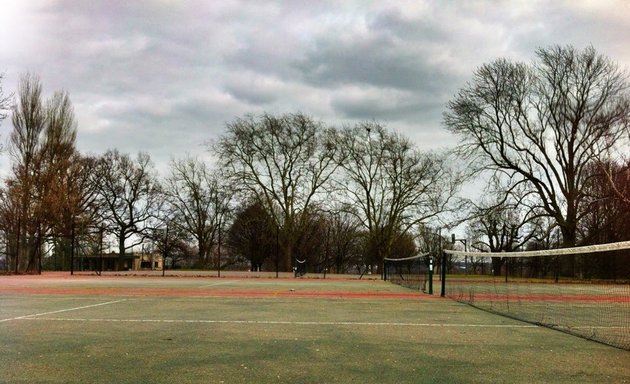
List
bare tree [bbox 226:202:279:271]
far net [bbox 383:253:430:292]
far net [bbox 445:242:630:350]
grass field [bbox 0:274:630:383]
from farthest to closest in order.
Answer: bare tree [bbox 226:202:279:271], far net [bbox 383:253:430:292], far net [bbox 445:242:630:350], grass field [bbox 0:274:630:383]

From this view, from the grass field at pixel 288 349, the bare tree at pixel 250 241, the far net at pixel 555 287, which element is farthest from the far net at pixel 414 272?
the bare tree at pixel 250 241

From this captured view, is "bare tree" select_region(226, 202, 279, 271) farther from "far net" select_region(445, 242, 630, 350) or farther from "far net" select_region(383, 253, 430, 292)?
"far net" select_region(445, 242, 630, 350)

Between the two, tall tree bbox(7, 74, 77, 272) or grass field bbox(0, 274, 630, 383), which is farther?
tall tree bbox(7, 74, 77, 272)

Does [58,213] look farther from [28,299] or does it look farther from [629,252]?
[629,252]

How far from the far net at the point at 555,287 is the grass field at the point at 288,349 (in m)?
1.69

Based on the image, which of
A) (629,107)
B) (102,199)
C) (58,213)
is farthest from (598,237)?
(102,199)

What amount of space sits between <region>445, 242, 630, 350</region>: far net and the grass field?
1.69 meters

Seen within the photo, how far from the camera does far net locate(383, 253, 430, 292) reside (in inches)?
902

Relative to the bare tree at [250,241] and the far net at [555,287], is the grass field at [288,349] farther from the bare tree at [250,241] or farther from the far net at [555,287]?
the bare tree at [250,241]

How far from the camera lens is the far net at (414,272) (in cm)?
2292

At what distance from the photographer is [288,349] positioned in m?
7.45

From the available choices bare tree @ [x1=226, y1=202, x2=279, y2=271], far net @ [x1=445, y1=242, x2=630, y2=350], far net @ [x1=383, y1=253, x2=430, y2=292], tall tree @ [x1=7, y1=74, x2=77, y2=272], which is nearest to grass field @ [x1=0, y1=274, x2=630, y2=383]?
far net @ [x1=445, y1=242, x2=630, y2=350]

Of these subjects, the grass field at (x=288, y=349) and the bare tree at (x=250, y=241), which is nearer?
the grass field at (x=288, y=349)

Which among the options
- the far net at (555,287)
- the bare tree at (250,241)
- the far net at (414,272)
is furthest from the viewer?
the bare tree at (250,241)
